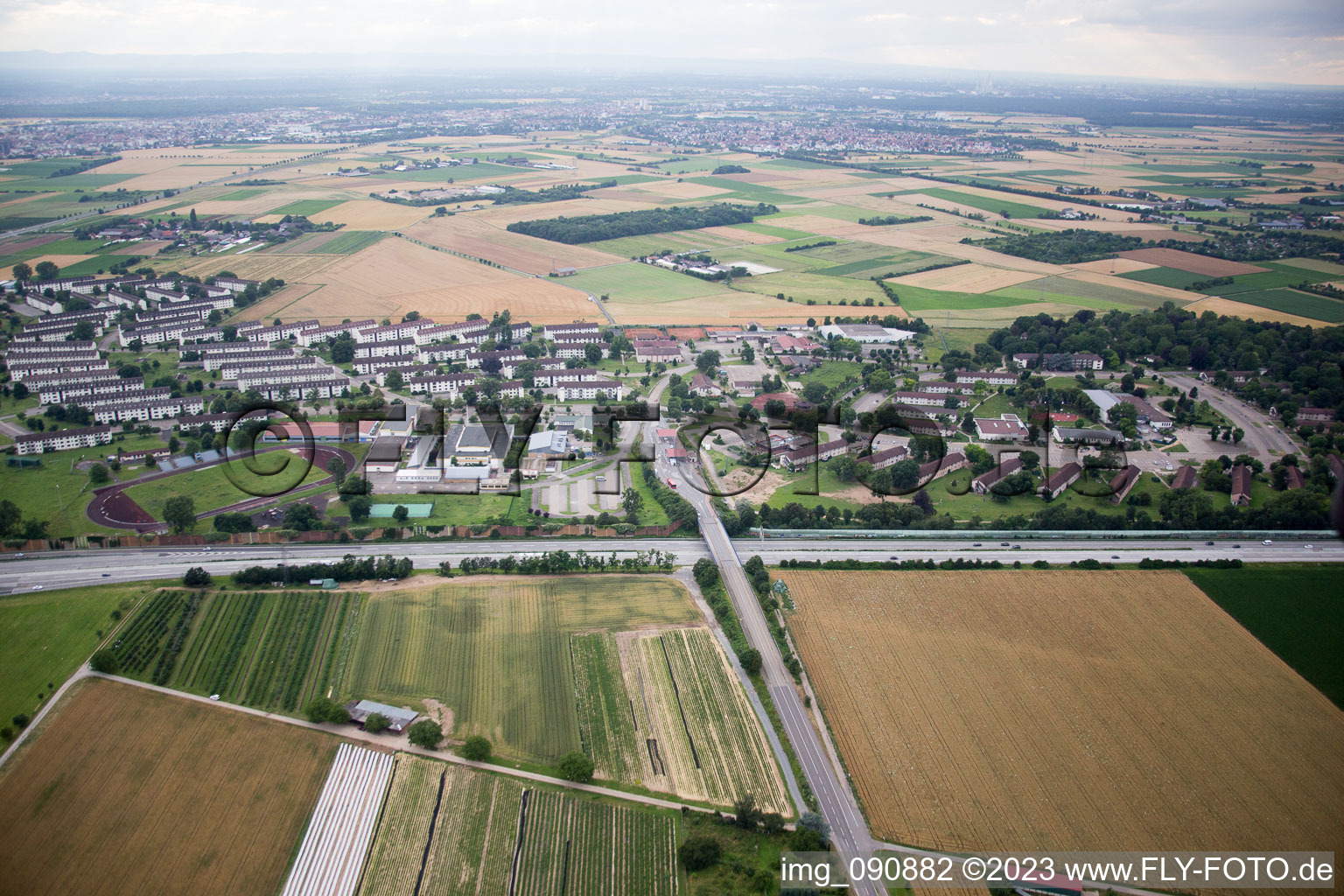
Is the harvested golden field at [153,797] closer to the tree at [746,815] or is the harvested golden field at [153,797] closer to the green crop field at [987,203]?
the tree at [746,815]

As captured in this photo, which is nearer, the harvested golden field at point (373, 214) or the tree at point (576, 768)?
the tree at point (576, 768)

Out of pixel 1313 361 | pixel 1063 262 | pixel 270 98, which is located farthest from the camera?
pixel 270 98

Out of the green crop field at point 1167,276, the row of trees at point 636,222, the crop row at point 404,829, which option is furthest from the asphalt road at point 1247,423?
the row of trees at point 636,222

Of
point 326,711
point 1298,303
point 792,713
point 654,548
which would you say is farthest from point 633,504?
point 1298,303

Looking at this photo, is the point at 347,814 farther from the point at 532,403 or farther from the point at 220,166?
the point at 220,166

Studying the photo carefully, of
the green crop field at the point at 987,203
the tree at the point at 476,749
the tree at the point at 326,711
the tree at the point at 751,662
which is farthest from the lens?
the green crop field at the point at 987,203

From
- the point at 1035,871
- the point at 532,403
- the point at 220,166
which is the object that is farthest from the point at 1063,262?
the point at 220,166
